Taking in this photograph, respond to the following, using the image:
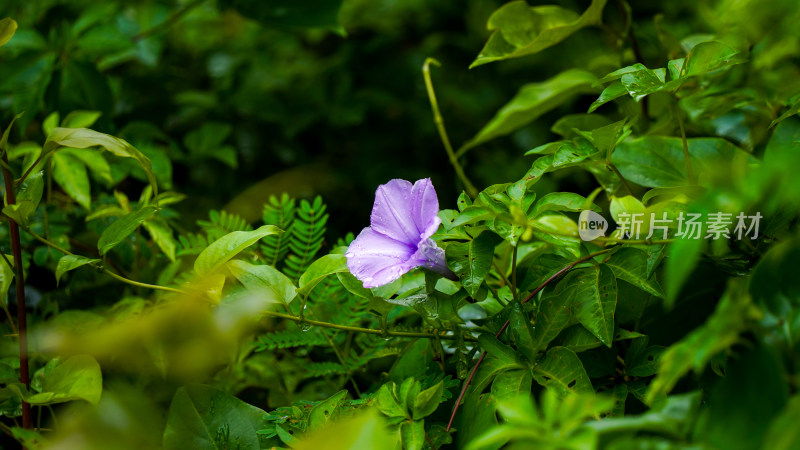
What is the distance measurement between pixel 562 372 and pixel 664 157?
330mm

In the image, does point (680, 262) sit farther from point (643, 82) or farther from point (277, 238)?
point (277, 238)

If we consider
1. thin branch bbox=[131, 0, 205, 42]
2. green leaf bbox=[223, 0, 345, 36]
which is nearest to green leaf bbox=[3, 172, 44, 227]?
green leaf bbox=[223, 0, 345, 36]

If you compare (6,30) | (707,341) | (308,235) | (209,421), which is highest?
(6,30)

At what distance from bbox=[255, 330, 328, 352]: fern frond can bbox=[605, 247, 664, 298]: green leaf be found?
0.32m

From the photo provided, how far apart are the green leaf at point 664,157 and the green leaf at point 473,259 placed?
0.25 metres

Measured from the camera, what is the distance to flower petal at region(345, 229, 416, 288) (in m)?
0.59

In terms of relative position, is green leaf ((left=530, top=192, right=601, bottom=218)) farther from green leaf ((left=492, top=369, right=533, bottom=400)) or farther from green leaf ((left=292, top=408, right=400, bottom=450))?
green leaf ((left=292, top=408, right=400, bottom=450))

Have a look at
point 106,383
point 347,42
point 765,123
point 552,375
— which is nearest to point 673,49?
point 765,123

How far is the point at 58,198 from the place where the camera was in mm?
989

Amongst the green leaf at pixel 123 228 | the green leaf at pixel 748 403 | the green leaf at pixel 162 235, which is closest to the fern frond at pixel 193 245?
the green leaf at pixel 162 235

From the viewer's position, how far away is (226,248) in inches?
24.6

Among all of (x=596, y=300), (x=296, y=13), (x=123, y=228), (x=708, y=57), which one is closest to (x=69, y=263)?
(x=123, y=228)

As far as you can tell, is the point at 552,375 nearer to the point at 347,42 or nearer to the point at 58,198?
the point at 58,198

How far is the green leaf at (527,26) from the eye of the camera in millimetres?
872
